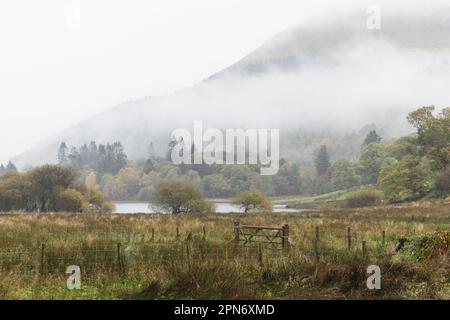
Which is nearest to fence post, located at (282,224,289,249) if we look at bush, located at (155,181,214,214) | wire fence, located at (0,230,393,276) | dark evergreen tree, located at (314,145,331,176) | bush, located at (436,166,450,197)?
wire fence, located at (0,230,393,276)

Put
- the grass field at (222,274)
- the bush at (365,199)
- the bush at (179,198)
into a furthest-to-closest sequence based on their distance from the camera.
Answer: the bush at (365,199), the bush at (179,198), the grass field at (222,274)

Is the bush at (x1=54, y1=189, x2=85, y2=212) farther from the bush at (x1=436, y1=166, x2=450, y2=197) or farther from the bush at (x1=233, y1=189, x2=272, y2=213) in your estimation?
the bush at (x1=436, y1=166, x2=450, y2=197)

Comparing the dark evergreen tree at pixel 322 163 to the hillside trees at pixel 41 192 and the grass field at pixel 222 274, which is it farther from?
the grass field at pixel 222 274

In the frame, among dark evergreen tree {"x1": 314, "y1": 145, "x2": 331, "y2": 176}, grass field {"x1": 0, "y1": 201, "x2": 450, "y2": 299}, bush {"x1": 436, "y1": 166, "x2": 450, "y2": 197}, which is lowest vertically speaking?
grass field {"x1": 0, "y1": 201, "x2": 450, "y2": 299}

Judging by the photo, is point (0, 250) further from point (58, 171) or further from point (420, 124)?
point (420, 124)

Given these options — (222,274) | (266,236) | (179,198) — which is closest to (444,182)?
(179,198)

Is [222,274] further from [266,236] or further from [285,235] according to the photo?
[266,236]

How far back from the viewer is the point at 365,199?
244 ft

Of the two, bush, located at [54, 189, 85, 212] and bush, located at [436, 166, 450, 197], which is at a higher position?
bush, located at [436, 166, 450, 197]

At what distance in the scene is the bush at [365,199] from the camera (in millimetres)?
73562

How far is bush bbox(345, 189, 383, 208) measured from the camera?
73.6 meters

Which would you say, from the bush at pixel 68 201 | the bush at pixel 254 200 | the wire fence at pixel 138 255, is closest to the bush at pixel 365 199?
the bush at pixel 254 200

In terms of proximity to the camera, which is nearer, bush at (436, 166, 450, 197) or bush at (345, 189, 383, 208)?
bush at (436, 166, 450, 197)

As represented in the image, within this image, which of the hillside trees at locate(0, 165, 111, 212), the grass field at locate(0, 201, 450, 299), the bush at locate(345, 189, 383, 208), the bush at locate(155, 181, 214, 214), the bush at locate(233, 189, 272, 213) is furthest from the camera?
the bush at locate(345, 189, 383, 208)
